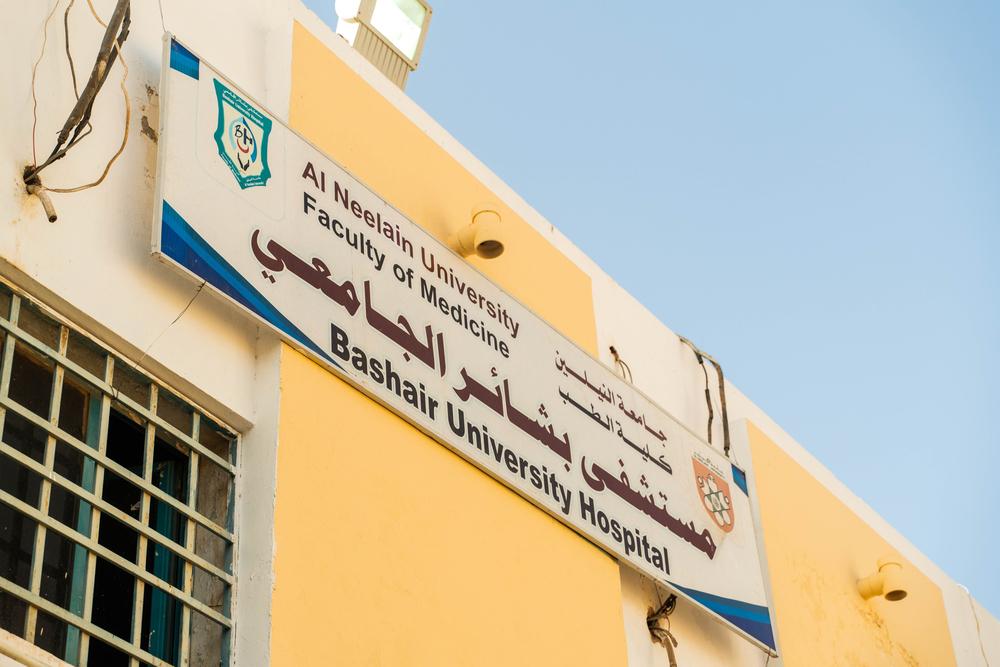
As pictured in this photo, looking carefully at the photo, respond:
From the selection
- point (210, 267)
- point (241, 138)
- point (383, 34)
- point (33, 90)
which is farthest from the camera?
point (383, 34)

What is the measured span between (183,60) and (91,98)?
2.15 ft

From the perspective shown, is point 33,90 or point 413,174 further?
point 413,174

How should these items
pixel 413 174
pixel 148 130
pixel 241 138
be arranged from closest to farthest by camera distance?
pixel 148 130, pixel 241 138, pixel 413 174

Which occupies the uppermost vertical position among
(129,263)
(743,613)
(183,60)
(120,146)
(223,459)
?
(183,60)

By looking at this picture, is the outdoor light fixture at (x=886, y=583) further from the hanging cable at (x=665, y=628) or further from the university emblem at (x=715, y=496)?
the hanging cable at (x=665, y=628)

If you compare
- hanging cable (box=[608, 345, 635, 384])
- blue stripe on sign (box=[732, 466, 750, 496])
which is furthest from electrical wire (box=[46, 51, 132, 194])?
blue stripe on sign (box=[732, 466, 750, 496])

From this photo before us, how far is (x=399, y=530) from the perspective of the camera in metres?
5.48

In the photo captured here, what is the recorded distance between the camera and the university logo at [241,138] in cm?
548

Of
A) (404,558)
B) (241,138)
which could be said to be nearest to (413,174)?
(241,138)

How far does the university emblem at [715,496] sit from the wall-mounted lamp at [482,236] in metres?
1.79

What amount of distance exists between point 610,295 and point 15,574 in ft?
14.2

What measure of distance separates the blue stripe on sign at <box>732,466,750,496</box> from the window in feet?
11.6

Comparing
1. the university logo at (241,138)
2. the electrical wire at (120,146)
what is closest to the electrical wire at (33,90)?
the electrical wire at (120,146)

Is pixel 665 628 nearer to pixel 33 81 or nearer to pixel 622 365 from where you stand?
pixel 622 365
